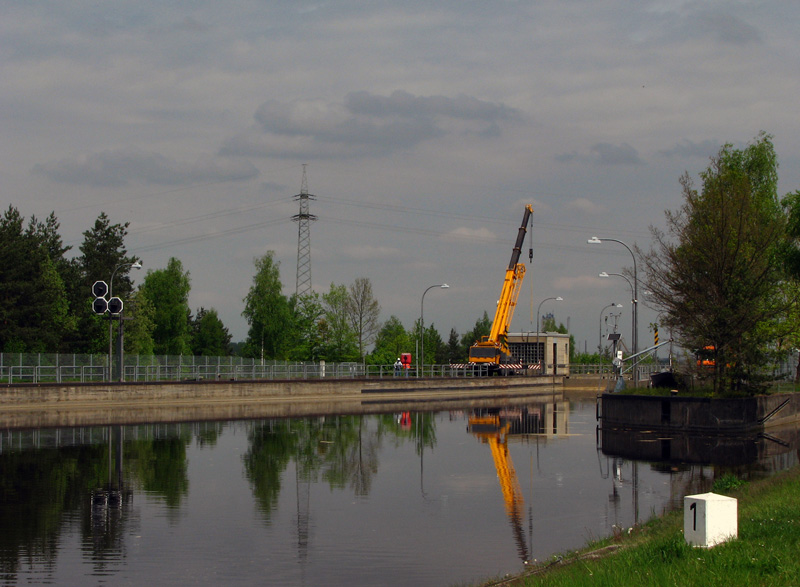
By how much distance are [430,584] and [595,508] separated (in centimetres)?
782

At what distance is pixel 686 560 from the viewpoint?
10789 millimetres

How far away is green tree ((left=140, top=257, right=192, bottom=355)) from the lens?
107 meters

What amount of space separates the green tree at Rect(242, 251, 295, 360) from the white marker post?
103976 millimetres

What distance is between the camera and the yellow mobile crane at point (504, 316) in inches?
3142

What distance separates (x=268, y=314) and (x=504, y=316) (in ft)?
144

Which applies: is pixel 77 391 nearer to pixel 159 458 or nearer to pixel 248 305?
pixel 159 458

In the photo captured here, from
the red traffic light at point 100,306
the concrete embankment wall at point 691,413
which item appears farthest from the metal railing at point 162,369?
the concrete embankment wall at point 691,413

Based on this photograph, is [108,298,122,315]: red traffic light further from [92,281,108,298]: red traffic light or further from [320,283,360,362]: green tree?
[320,283,360,362]: green tree

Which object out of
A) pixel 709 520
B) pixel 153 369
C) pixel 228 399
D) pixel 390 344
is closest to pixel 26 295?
pixel 153 369

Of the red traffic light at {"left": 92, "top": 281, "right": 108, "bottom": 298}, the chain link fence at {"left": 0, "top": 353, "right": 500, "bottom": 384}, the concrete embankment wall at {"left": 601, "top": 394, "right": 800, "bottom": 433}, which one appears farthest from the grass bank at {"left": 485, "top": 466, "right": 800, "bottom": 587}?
the red traffic light at {"left": 92, "top": 281, "right": 108, "bottom": 298}

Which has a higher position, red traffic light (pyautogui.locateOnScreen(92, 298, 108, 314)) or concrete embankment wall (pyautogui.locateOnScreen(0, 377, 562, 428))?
red traffic light (pyautogui.locateOnScreen(92, 298, 108, 314))

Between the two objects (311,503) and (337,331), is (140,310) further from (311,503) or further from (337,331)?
(311,503)

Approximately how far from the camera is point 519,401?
72.8m

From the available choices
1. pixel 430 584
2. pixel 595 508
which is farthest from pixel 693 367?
pixel 430 584
